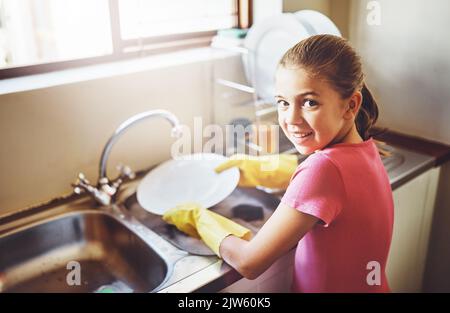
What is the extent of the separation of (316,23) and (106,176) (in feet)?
2.58

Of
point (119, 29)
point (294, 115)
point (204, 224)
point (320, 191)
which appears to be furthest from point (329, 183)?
point (119, 29)

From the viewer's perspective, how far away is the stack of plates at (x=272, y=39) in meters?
1.41

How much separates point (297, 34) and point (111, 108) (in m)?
0.60

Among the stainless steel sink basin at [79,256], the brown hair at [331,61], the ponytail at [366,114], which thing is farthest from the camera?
the stainless steel sink basin at [79,256]

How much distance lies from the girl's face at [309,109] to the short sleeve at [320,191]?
4 cm

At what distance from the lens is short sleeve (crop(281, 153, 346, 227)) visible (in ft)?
2.69

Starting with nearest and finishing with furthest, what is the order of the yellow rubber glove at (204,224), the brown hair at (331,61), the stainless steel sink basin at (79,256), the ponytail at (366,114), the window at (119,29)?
1. the brown hair at (331,61)
2. the ponytail at (366,114)
3. the yellow rubber glove at (204,224)
4. the stainless steel sink basin at (79,256)
5. the window at (119,29)

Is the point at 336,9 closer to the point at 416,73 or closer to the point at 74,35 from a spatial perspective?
the point at 416,73

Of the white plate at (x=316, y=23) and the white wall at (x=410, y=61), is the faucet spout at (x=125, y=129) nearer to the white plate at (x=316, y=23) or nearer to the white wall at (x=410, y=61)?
the white plate at (x=316, y=23)

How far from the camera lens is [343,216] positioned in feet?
2.81

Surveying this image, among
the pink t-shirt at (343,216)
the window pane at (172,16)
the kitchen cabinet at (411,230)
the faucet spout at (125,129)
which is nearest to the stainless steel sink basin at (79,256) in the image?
the faucet spout at (125,129)

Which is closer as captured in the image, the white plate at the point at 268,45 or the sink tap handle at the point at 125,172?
the sink tap handle at the point at 125,172

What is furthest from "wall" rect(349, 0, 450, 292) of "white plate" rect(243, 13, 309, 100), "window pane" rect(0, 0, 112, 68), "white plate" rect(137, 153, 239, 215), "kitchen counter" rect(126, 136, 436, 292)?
"window pane" rect(0, 0, 112, 68)
